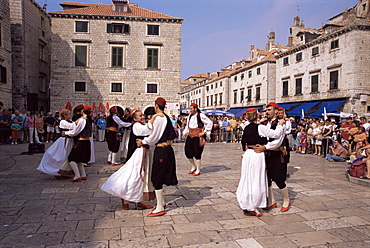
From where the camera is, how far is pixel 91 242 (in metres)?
3.66

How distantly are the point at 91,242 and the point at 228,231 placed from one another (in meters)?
1.87

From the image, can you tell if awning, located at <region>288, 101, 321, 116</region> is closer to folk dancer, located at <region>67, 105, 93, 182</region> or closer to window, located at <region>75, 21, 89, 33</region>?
window, located at <region>75, 21, 89, 33</region>

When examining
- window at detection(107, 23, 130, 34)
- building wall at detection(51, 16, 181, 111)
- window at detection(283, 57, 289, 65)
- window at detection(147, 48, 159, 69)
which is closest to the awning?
window at detection(283, 57, 289, 65)

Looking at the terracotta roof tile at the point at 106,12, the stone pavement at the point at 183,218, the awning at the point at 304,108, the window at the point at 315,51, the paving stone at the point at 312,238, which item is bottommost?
the stone pavement at the point at 183,218

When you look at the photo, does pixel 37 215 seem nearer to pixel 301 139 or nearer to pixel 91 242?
pixel 91 242

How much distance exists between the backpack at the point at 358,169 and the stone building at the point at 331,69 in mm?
19051

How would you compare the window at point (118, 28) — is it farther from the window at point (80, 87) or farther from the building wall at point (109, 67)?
the window at point (80, 87)

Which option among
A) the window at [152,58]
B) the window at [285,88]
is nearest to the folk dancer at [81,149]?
the window at [152,58]

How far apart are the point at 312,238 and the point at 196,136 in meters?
4.75

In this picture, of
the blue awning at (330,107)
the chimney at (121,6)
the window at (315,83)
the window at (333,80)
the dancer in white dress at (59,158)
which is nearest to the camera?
the dancer in white dress at (59,158)

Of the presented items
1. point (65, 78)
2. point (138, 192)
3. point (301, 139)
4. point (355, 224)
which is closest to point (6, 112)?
point (65, 78)

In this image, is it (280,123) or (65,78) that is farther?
(65,78)

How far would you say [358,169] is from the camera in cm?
738

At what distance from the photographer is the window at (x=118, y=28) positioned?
29.3 meters
